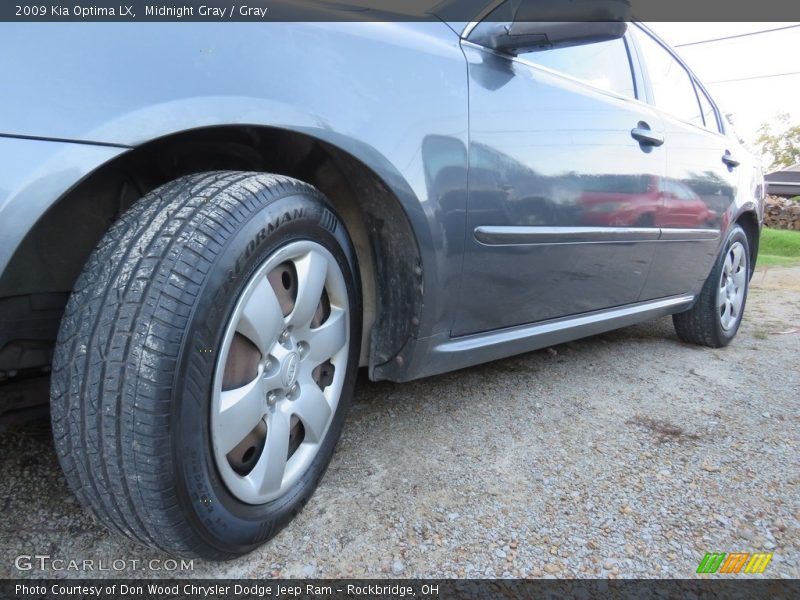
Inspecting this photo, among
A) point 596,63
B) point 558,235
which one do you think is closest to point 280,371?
point 558,235

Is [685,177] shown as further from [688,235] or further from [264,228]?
[264,228]

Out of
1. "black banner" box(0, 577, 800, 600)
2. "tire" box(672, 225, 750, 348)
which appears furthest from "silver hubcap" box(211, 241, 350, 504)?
"tire" box(672, 225, 750, 348)

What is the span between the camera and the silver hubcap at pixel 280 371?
1.02 meters

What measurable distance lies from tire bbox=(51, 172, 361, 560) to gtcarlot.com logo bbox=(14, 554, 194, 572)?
128mm

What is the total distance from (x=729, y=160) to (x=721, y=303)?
0.81 metres

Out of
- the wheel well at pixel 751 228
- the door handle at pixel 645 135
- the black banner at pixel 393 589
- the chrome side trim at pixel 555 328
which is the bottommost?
the black banner at pixel 393 589

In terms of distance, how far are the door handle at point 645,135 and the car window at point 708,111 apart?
3.25 ft

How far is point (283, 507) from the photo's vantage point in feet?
3.89

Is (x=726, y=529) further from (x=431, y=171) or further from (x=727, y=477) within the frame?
(x=431, y=171)

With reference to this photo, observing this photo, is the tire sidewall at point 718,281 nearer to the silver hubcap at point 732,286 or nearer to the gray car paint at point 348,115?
the silver hubcap at point 732,286

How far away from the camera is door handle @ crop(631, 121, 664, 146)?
2061 mm

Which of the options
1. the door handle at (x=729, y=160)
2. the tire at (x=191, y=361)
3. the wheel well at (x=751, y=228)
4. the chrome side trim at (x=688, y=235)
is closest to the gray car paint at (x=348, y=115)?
the tire at (x=191, y=361)

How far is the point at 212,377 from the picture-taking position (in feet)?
3.13

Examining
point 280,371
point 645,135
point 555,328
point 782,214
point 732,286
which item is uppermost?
point 645,135
